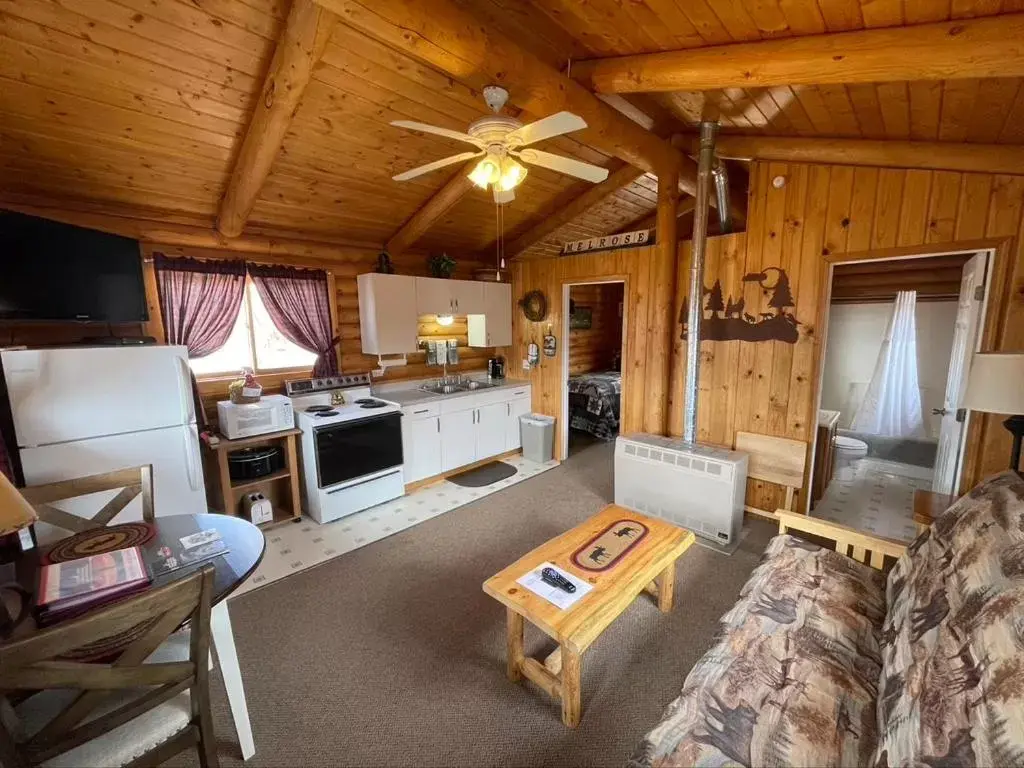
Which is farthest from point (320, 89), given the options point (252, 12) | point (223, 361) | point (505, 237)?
point (505, 237)

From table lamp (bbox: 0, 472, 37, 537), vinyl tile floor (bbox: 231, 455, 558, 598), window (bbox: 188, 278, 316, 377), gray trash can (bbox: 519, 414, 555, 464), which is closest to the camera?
table lamp (bbox: 0, 472, 37, 537)

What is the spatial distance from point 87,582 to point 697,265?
3.74 metres

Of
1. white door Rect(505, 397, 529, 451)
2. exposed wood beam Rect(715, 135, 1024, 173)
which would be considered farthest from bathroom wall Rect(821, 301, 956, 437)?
white door Rect(505, 397, 529, 451)

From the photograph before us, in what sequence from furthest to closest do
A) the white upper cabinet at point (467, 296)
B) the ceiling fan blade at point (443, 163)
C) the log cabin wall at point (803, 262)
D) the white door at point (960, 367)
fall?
the white upper cabinet at point (467, 296), the white door at point (960, 367), the log cabin wall at point (803, 262), the ceiling fan blade at point (443, 163)

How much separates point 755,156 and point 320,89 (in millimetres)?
3015

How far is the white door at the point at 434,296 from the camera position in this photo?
166 inches

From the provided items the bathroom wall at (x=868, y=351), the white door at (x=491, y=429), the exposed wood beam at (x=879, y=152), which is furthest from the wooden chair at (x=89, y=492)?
the bathroom wall at (x=868, y=351)

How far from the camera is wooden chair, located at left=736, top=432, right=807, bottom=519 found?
326 cm

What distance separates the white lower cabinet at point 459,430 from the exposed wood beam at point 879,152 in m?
3.03

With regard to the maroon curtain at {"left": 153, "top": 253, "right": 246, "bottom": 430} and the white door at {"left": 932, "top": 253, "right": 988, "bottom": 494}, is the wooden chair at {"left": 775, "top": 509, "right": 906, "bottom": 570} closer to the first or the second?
the white door at {"left": 932, "top": 253, "right": 988, "bottom": 494}

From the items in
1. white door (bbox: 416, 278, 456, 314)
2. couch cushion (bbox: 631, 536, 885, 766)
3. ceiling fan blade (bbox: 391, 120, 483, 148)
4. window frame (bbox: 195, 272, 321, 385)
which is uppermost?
ceiling fan blade (bbox: 391, 120, 483, 148)

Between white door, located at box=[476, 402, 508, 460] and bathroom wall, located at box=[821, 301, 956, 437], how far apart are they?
12.9 feet

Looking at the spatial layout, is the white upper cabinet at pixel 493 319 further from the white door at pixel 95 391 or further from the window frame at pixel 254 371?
the white door at pixel 95 391

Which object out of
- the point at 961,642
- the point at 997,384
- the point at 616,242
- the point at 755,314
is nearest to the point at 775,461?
the point at 755,314
